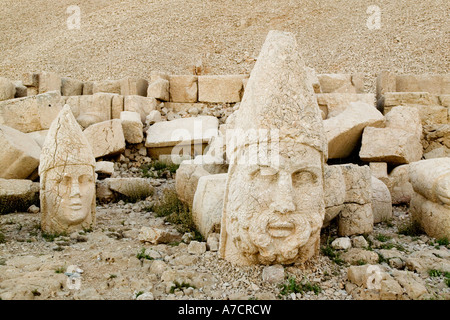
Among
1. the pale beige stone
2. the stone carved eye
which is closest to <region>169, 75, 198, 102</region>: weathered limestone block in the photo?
the pale beige stone

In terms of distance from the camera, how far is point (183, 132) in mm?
8438

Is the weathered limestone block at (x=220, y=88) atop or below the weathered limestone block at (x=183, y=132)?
atop

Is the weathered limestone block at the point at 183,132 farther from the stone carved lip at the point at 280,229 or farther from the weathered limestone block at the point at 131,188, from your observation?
the stone carved lip at the point at 280,229

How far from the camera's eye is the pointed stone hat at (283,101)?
328 centimetres

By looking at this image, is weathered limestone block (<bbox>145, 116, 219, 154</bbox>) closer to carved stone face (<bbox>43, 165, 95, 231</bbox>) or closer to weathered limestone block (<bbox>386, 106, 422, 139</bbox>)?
weathered limestone block (<bbox>386, 106, 422, 139</bbox>)

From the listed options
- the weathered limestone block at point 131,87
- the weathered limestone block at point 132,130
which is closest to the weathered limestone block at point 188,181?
the weathered limestone block at point 132,130

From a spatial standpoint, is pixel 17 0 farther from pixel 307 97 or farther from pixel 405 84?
pixel 307 97

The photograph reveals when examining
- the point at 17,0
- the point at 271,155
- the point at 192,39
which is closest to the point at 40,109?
the point at 271,155

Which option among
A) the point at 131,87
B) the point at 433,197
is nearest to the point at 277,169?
the point at 433,197

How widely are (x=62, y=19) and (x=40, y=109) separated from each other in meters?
13.7

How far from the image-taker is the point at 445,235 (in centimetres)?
423

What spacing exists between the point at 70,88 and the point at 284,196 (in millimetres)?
8524

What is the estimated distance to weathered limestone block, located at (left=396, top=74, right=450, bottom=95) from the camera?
9.28 m

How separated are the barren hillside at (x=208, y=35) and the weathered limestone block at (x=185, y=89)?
3681mm
